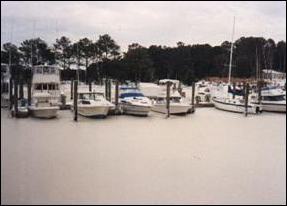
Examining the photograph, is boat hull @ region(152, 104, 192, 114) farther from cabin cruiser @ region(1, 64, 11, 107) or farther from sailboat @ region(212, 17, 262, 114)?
cabin cruiser @ region(1, 64, 11, 107)

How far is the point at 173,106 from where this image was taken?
31.6 feet

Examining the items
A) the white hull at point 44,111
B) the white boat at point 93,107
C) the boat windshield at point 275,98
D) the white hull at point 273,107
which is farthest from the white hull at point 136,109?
the boat windshield at point 275,98

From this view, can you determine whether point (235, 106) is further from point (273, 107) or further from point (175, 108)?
point (175, 108)

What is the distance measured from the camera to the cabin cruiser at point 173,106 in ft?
31.6

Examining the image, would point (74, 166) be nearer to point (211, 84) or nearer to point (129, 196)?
point (129, 196)

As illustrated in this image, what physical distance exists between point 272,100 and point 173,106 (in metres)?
3.65

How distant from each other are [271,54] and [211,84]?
3.54 metres

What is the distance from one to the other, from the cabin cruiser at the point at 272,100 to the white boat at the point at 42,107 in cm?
671

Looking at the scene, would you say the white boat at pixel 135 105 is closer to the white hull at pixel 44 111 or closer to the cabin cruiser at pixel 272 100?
the white hull at pixel 44 111

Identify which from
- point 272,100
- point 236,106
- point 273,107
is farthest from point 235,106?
point 272,100

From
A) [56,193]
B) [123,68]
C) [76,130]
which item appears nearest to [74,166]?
[56,193]

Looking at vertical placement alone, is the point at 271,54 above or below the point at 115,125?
above

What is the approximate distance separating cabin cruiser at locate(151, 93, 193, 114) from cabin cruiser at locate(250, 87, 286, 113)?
106 inches

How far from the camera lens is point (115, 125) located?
7.66 meters
